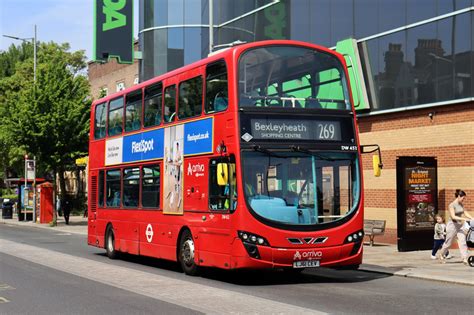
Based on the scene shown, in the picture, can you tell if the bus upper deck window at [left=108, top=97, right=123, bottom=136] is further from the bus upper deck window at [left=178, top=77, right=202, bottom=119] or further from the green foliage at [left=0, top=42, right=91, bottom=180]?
the green foliage at [left=0, top=42, right=91, bottom=180]

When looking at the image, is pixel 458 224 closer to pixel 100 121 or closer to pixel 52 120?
pixel 100 121

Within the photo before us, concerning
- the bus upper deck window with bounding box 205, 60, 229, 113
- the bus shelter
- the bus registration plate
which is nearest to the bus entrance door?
the bus upper deck window with bounding box 205, 60, 229, 113

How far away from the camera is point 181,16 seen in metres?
34.5

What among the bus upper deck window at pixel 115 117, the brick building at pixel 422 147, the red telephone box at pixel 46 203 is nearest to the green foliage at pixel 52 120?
the red telephone box at pixel 46 203

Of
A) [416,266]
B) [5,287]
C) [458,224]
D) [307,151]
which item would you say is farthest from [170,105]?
[458,224]

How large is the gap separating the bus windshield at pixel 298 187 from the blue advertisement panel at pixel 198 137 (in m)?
1.32

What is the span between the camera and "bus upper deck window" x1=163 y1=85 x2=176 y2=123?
14641 mm

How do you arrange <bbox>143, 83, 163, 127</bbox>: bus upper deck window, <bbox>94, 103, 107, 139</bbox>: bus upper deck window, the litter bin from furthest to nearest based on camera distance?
the litter bin → <bbox>94, 103, 107, 139</bbox>: bus upper deck window → <bbox>143, 83, 163, 127</bbox>: bus upper deck window

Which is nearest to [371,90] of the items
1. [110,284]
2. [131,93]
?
[131,93]

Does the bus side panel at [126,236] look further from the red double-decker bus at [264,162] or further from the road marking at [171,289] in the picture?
the red double-decker bus at [264,162]

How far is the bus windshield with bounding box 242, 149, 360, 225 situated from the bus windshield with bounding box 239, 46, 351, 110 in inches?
38.0

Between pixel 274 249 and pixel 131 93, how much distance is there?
7.03 metres

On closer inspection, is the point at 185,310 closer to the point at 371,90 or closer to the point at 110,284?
the point at 110,284

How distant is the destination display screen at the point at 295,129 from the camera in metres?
12.1
